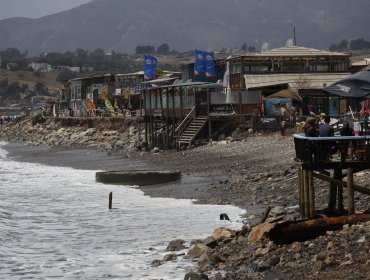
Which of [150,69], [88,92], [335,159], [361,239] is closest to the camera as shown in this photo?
[361,239]

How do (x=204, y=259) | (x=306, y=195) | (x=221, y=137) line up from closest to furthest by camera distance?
(x=204, y=259)
(x=306, y=195)
(x=221, y=137)

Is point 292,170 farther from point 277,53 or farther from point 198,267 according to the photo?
point 277,53

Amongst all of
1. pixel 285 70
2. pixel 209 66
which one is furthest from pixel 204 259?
pixel 209 66

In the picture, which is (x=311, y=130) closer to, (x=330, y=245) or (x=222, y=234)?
(x=222, y=234)

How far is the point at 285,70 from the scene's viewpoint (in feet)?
165

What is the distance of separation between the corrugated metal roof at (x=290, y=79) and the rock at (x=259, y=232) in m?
33.9

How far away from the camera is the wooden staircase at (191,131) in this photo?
140 ft

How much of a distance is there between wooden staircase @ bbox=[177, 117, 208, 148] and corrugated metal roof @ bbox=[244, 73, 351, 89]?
213 inches

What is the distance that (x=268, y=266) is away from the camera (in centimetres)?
1191

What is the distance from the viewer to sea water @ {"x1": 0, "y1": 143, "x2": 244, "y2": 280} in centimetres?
1420

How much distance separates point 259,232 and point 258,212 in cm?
526

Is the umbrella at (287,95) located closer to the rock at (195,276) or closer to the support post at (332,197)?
the support post at (332,197)

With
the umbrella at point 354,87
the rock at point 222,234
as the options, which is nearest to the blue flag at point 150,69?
the umbrella at point 354,87

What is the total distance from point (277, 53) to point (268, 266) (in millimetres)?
40076
